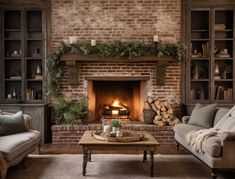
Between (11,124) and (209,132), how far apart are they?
2.89 metres

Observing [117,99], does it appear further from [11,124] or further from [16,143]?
[16,143]

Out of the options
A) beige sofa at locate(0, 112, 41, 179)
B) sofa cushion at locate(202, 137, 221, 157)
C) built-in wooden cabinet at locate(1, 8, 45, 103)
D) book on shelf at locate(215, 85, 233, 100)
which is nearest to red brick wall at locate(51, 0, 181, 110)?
built-in wooden cabinet at locate(1, 8, 45, 103)

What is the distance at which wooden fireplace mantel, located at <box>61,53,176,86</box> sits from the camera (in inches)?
290

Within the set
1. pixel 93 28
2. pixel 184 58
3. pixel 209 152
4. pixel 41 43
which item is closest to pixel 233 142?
pixel 209 152

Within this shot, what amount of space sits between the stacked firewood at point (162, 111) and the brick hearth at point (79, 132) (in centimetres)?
12

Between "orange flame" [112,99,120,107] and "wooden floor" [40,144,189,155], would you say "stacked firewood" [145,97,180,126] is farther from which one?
"orange flame" [112,99,120,107]

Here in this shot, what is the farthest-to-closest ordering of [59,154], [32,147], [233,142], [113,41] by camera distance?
[113,41]
[59,154]
[32,147]
[233,142]

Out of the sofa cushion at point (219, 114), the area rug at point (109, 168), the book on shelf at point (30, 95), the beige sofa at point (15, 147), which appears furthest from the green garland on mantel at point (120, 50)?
the area rug at point (109, 168)

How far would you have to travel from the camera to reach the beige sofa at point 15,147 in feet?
14.6

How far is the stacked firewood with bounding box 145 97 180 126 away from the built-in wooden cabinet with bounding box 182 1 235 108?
1.60 feet

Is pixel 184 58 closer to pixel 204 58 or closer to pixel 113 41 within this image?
pixel 204 58

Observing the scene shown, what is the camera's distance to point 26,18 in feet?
25.7

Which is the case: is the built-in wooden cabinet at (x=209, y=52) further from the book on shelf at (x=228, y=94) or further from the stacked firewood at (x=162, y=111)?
the stacked firewood at (x=162, y=111)

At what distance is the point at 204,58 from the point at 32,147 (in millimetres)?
4113
